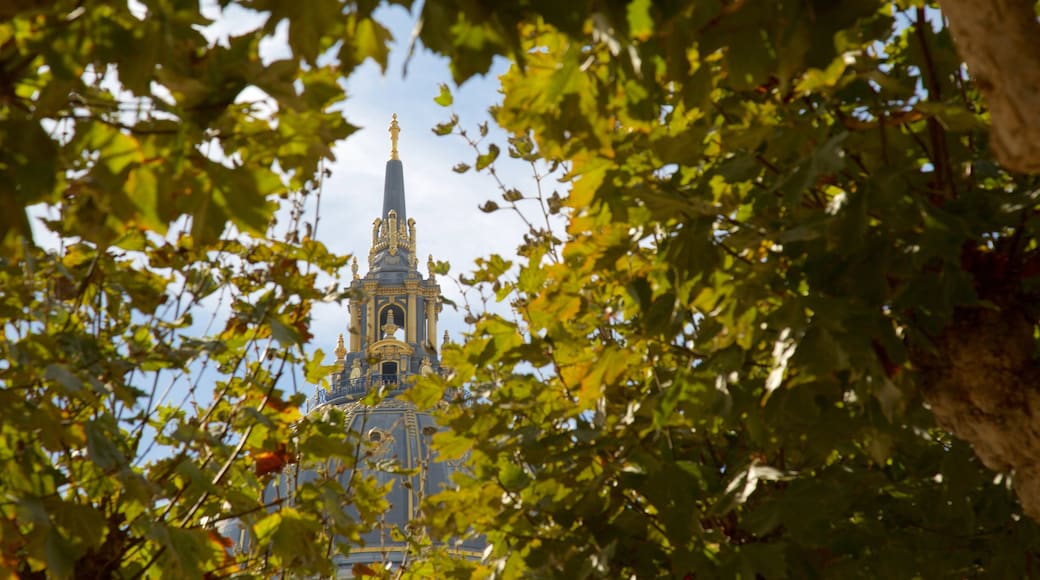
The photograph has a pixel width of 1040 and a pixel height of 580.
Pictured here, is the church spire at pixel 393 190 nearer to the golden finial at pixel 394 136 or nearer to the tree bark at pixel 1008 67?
the golden finial at pixel 394 136

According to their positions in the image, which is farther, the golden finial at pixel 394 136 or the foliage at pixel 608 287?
the golden finial at pixel 394 136

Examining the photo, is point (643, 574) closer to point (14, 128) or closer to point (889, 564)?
point (889, 564)

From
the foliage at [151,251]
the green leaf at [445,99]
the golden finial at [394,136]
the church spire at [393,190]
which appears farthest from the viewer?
the church spire at [393,190]

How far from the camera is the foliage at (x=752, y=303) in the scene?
2797 millimetres

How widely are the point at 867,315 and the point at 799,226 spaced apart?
0.37 meters

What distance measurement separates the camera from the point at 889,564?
4.07m

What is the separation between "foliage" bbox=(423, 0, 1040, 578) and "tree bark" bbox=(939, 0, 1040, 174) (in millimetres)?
350

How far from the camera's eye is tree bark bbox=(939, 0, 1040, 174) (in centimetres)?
260

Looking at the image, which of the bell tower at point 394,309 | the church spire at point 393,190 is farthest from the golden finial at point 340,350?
the church spire at point 393,190

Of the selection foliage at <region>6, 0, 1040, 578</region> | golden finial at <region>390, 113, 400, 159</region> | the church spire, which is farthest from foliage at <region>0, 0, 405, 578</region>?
the church spire

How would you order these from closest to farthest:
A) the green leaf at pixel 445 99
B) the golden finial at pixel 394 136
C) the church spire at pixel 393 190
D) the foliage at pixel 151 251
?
the foliage at pixel 151 251
the green leaf at pixel 445 99
the golden finial at pixel 394 136
the church spire at pixel 393 190

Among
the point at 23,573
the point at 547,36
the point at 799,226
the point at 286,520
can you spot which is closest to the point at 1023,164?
the point at 799,226

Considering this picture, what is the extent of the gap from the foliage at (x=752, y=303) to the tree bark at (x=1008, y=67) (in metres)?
0.35

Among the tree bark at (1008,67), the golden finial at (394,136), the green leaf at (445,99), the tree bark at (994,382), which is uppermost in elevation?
the golden finial at (394,136)
